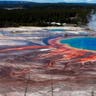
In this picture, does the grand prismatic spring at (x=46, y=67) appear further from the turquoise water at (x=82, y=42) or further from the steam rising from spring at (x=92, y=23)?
the steam rising from spring at (x=92, y=23)

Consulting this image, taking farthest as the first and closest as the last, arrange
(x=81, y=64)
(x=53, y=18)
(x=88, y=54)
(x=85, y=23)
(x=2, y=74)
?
(x=53, y=18), (x=85, y=23), (x=88, y=54), (x=81, y=64), (x=2, y=74)

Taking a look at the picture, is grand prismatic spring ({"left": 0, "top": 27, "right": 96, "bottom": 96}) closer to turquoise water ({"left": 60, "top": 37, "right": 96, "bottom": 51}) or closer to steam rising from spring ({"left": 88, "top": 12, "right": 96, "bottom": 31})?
turquoise water ({"left": 60, "top": 37, "right": 96, "bottom": 51})

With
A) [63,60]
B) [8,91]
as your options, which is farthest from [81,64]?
[8,91]

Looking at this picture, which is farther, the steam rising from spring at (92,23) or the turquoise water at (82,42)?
the steam rising from spring at (92,23)

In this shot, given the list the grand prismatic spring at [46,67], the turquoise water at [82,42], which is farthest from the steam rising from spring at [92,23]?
the grand prismatic spring at [46,67]

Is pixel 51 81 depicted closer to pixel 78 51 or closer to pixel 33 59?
pixel 33 59

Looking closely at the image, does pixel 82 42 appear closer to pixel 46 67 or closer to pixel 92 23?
pixel 46 67

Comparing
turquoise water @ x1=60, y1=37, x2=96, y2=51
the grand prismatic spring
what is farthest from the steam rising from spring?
the grand prismatic spring
